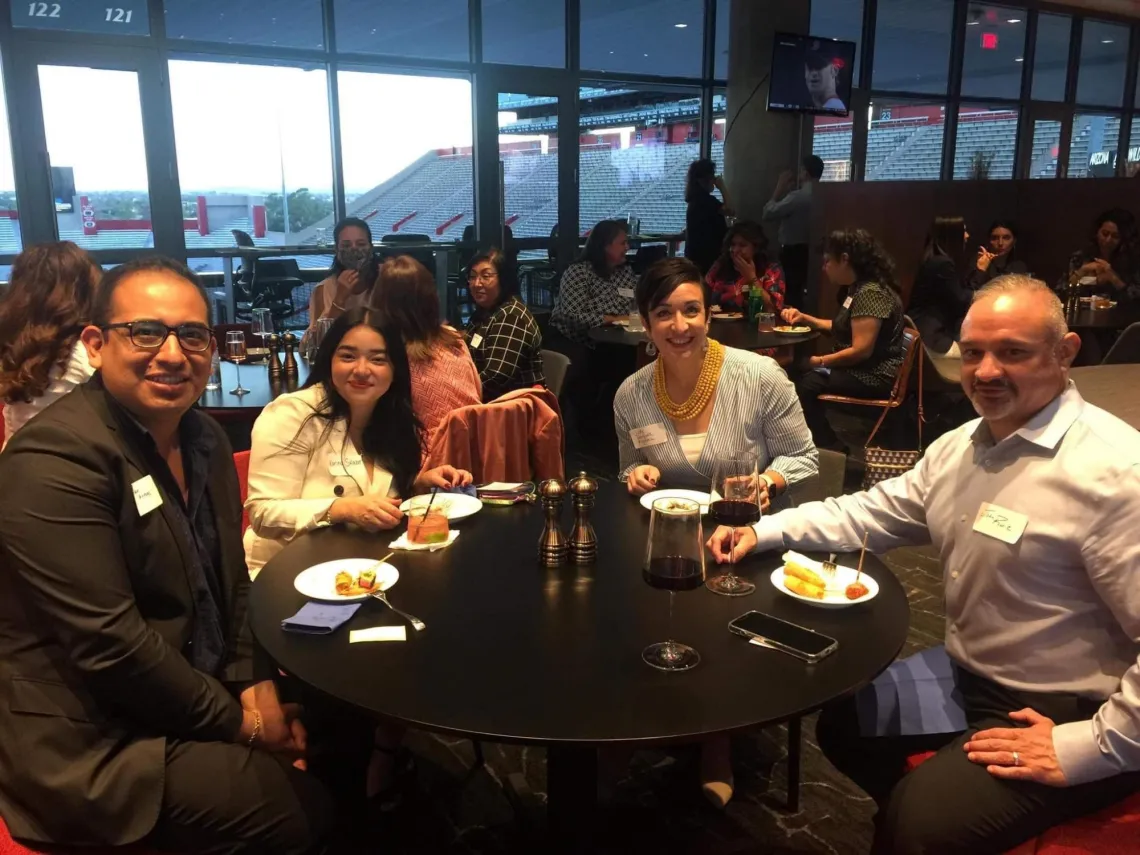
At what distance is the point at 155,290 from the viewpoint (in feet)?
5.32

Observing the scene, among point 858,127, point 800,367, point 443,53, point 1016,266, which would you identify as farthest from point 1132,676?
point 858,127

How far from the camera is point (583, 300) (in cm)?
580

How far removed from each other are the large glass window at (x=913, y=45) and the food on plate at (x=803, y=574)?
9.82 m

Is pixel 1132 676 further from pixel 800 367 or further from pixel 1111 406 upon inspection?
pixel 800 367

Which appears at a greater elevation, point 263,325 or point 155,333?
point 155,333

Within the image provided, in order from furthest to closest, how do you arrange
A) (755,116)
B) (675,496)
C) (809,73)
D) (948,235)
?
(755,116), (809,73), (948,235), (675,496)

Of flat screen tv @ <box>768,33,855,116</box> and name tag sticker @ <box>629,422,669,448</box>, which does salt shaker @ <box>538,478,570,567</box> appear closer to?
name tag sticker @ <box>629,422,669,448</box>

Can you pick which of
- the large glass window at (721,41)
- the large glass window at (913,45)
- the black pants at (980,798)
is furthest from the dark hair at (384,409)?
the large glass window at (913,45)

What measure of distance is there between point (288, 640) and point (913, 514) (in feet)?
4.22

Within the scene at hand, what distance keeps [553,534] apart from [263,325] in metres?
2.86

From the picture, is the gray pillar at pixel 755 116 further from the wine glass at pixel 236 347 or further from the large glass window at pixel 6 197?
the large glass window at pixel 6 197

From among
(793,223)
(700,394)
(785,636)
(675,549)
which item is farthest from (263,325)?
(793,223)

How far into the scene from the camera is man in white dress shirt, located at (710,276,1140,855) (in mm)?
1415

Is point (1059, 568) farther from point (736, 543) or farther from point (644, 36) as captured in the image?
point (644, 36)
